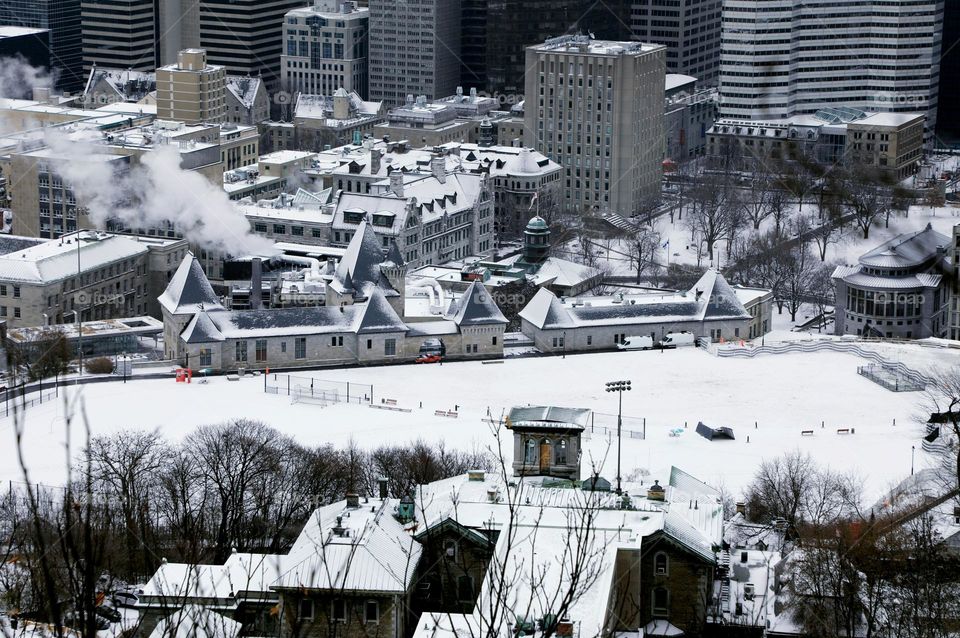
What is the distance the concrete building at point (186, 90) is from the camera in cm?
16712

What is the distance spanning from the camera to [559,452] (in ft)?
208

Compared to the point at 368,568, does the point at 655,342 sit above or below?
below

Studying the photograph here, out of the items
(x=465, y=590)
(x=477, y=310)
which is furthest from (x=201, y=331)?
(x=465, y=590)

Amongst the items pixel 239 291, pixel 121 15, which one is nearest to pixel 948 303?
pixel 239 291

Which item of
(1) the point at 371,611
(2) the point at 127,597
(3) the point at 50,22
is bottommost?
(1) the point at 371,611

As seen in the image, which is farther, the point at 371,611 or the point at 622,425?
the point at 622,425

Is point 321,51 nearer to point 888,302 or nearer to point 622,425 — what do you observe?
point 888,302

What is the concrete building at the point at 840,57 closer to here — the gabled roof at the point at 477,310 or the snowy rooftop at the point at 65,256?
the gabled roof at the point at 477,310

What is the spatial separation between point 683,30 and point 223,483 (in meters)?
130

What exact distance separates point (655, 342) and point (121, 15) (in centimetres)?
10783

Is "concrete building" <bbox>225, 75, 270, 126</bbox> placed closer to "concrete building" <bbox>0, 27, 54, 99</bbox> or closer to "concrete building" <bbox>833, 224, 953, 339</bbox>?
"concrete building" <bbox>0, 27, 54, 99</bbox>

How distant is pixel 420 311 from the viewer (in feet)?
351

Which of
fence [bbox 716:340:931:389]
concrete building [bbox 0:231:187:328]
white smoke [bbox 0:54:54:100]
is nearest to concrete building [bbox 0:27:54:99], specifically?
white smoke [bbox 0:54:54:100]

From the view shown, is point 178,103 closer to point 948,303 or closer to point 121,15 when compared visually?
point 121,15
